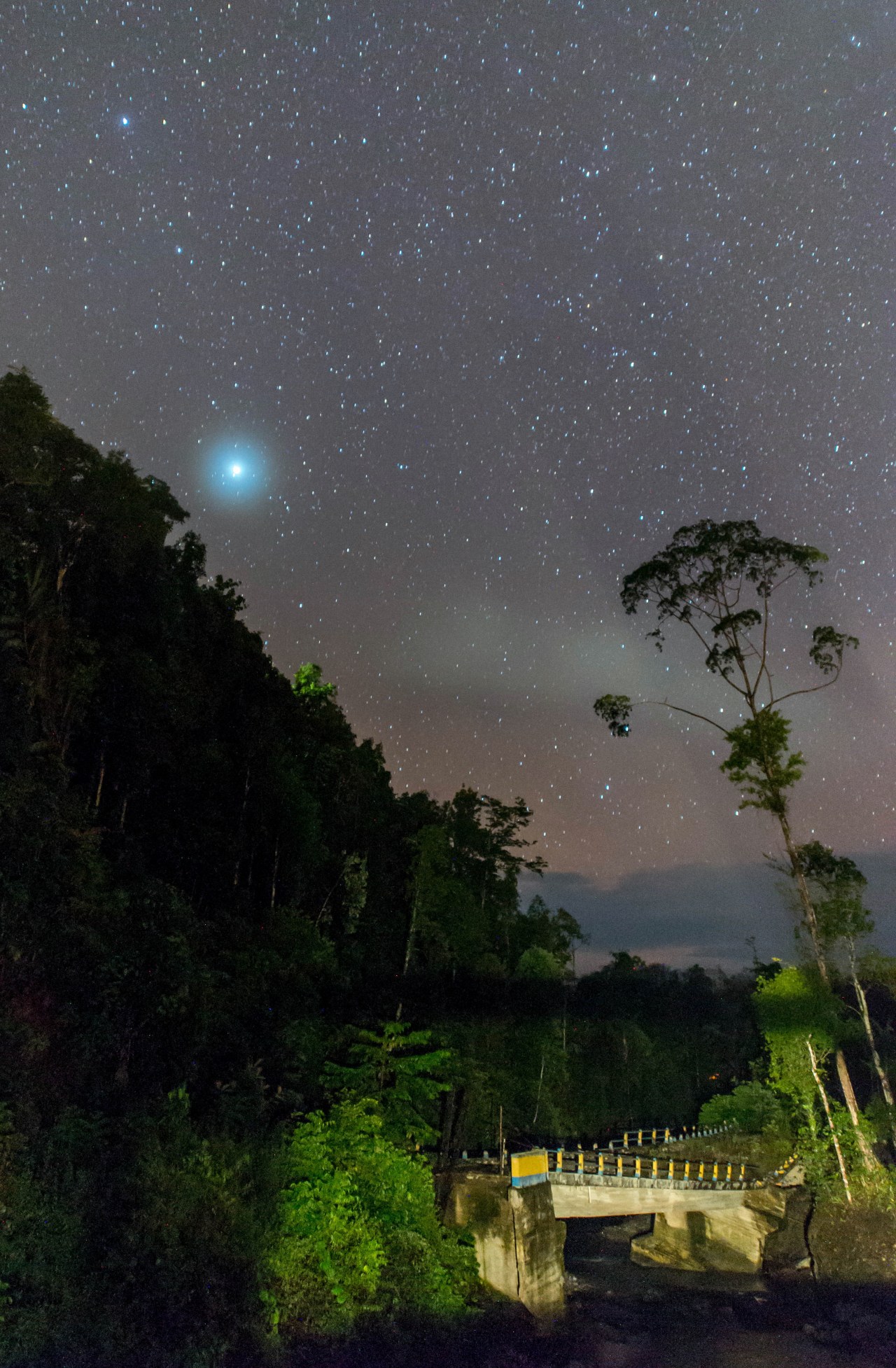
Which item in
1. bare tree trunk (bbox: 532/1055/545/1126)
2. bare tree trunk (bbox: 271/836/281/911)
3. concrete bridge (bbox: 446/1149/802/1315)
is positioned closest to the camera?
concrete bridge (bbox: 446/1149/802/1315)

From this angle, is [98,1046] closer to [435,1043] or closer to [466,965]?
[435,1043]

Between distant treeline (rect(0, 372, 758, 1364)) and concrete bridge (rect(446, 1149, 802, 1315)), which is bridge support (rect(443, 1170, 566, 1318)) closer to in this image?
concrete bridge (rect(446, 1149, 802, 1315))

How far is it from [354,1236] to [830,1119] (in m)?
23.6

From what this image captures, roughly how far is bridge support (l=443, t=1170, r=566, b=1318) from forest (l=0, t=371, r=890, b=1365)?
1458 millimetres

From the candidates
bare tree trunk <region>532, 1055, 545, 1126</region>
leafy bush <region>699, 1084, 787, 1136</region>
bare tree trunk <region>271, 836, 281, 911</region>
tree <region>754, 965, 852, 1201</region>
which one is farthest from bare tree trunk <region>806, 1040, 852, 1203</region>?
bare tree trunk <region>271, 836, 281, 911</region>

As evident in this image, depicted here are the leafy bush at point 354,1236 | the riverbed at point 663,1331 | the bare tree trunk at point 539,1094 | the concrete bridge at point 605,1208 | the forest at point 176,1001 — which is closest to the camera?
the forest at point 176,1001

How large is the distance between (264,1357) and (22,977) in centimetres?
1085

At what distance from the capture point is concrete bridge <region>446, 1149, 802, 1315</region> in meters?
29.1

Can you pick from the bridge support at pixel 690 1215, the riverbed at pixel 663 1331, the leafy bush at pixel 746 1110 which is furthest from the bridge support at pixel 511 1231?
the leafy bush at pixel 746 1110

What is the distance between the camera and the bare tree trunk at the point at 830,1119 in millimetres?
37094

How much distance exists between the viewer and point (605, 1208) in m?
33.4

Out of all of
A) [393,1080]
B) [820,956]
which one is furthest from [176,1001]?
[820,956]

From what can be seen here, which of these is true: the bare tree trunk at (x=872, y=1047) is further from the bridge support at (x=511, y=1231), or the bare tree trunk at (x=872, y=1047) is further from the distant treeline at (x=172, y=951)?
the distant treeline at (x=172, y=951)

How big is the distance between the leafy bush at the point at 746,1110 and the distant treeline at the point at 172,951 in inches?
362
